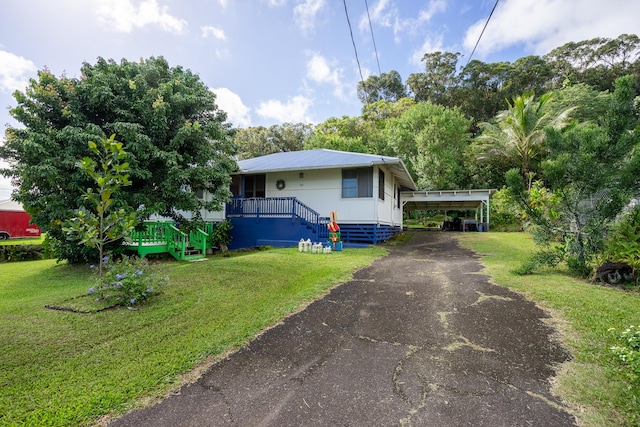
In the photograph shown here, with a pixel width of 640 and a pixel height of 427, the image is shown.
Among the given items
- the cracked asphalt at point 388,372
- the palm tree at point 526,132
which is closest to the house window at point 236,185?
the cracked asphalt at point 388,372

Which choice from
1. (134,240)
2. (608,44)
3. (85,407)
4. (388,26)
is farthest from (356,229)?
(608,44)

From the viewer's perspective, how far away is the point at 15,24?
682cm

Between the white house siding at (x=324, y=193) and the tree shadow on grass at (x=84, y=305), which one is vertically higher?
the white house siding at (x=324, y=193)

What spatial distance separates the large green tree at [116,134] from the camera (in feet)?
21.1

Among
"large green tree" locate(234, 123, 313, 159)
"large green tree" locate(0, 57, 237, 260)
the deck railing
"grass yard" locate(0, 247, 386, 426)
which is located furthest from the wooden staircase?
"large green tree" locate(234, 123, 313, 159)

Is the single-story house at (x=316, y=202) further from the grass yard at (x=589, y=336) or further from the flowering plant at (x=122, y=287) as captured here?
the flowering plant at (x=122, y=287)

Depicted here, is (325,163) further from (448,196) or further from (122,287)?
(448,196)

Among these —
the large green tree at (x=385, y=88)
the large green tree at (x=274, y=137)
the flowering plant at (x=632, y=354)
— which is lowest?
the flowering plant at (x=632, y=354)

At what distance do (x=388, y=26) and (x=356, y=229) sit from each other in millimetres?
6952

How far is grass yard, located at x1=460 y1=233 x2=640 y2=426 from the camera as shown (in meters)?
1.99

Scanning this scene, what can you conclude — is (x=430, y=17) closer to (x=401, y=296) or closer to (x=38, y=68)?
(x=401, y=296)

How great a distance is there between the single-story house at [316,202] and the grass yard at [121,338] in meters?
5.58

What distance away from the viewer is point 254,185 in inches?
573

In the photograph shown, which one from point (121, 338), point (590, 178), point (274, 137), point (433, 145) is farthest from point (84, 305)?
point (274, 137)
